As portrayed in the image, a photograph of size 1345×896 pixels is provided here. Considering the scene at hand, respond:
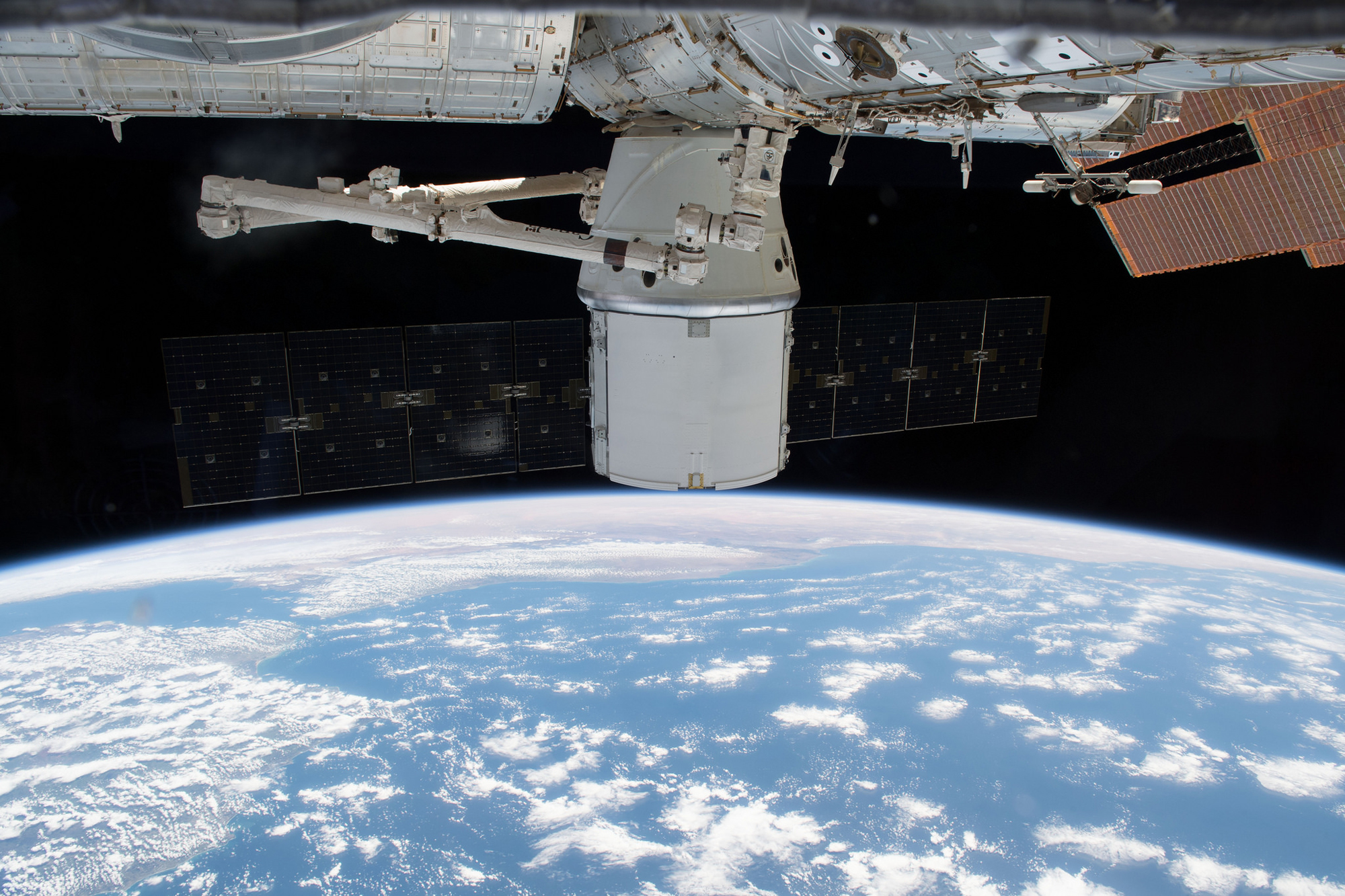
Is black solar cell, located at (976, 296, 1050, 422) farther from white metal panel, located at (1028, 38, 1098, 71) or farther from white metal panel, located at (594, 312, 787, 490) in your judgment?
white metal panel, located at (1028, 38, 1098, 71)

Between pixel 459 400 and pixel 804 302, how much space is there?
10.2 ft

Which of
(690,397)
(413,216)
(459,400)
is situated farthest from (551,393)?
(413,216)

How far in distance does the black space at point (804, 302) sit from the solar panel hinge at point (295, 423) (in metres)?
0.74

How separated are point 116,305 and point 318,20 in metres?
5.34

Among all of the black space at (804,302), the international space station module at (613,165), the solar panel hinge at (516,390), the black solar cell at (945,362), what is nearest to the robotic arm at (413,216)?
the international space station module at (613,165)

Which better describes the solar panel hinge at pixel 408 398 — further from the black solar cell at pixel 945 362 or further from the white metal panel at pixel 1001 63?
the white metal panel at pixel 1001 63

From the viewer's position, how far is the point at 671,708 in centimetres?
842

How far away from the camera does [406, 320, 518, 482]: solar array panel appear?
5.30 metres

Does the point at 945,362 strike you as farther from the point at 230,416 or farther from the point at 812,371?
the point at 230,416

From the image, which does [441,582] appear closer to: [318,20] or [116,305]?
[116,305]

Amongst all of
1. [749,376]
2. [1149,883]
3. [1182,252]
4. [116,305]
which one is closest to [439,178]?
[116,305]

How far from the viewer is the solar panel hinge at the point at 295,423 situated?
5.04m

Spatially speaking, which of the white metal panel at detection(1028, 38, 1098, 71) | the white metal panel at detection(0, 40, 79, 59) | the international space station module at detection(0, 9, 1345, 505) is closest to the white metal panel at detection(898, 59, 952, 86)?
the international space station module at detection(0, 9, 1345, 505)

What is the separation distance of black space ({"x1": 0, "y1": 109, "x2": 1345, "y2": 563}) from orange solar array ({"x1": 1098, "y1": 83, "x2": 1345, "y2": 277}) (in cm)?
151
